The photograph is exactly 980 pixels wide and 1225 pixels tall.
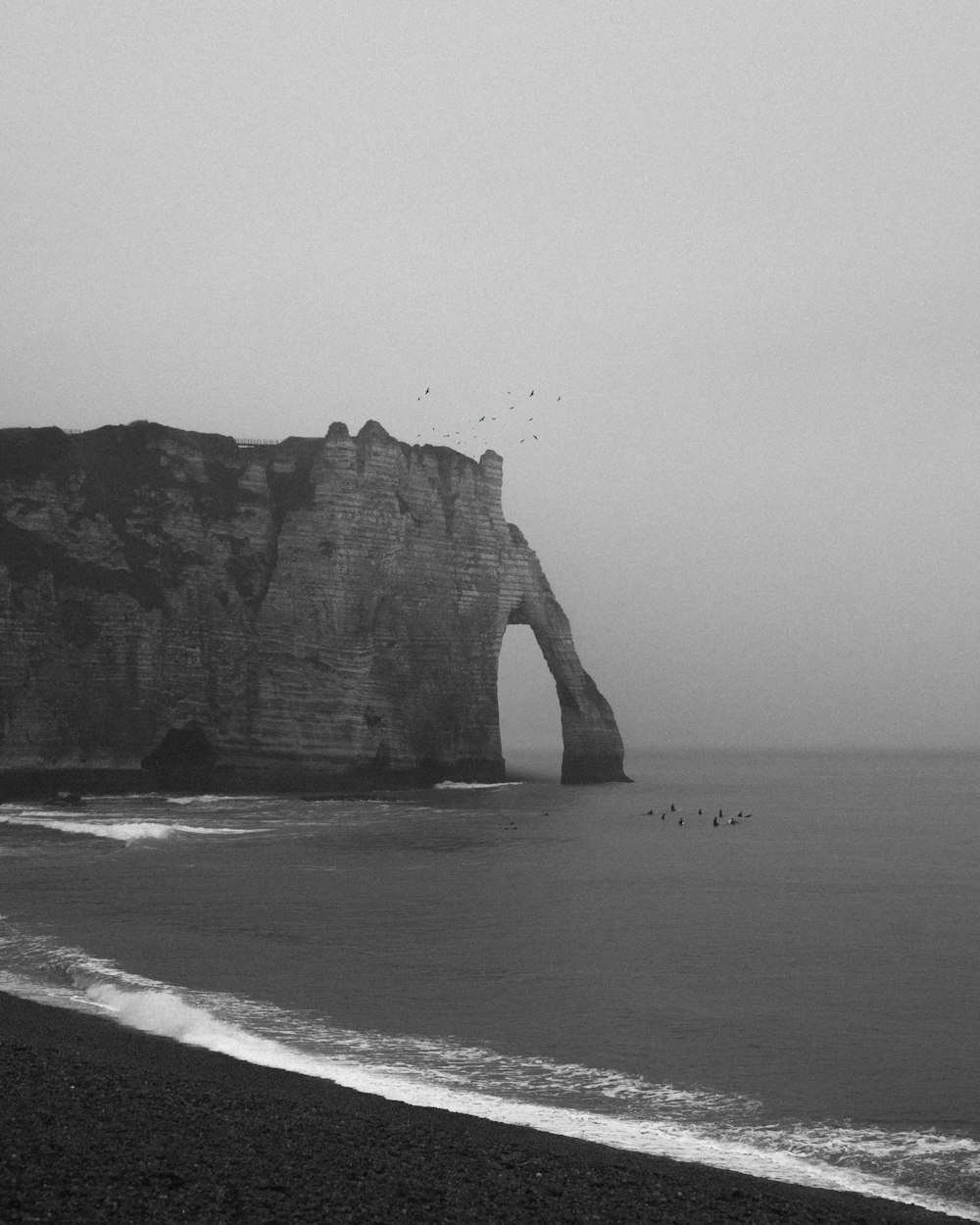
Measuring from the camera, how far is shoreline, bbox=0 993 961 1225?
9438mm

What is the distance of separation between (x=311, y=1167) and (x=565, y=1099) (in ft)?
15.9

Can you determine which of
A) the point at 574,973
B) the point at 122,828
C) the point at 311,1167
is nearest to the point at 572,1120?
the point at 311,1167

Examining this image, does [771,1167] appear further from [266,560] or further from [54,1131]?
[266,560]

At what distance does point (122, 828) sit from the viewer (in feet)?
158

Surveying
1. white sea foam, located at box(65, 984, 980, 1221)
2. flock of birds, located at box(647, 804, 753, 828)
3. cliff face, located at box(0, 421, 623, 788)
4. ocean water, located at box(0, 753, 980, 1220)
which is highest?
cliff face, located at box(0, 421, 623, 788)

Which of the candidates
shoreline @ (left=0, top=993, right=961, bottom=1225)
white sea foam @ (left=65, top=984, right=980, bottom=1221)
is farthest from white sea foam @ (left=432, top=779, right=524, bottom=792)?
shoreline @ (left=0, top=993, right=961, bottom=1225)

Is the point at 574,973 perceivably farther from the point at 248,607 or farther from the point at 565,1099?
the point at 248,607

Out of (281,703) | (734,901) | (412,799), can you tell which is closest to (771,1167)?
(734,901)

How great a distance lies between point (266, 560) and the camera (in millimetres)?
79438

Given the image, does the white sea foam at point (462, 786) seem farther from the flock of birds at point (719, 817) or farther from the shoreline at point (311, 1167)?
the shoreline at point (311, 1167)

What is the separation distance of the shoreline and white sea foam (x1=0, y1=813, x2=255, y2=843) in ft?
112

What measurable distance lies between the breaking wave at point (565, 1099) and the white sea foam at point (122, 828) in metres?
27.4

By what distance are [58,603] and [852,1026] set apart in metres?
63.6

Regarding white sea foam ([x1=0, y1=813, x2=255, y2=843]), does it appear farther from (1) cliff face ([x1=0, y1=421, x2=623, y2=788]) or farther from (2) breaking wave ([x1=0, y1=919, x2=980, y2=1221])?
(2) breaking wave ([x1=0, y1=919, x2=980, y2=1221])
